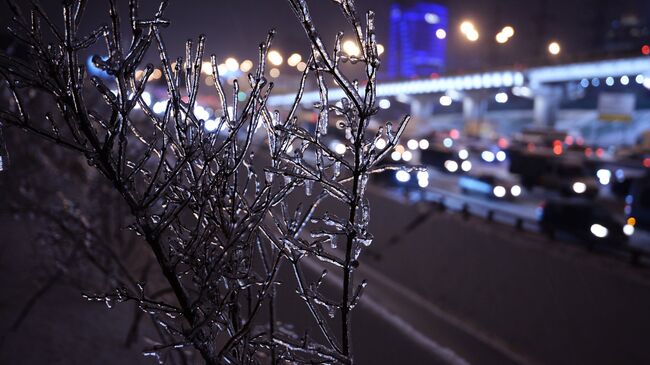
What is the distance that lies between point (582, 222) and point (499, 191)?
21.9ft

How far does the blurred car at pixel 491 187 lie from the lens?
20.7m

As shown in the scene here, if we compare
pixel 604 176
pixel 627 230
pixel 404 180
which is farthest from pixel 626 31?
pixel 627 230

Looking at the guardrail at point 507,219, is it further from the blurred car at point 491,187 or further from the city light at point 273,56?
the city light at point 273,56

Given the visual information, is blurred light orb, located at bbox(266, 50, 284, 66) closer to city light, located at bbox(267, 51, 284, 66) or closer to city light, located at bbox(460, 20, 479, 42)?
city light, located at bbox(267, 51, 284, 66)

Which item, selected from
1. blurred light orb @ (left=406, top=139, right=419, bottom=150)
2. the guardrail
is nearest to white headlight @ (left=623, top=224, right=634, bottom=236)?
the guardrail

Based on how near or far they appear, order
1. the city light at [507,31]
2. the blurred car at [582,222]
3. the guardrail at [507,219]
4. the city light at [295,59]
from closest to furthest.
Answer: the city light at [295,59]
the guardrail at [507,219]
the blurred car at [582,222]
the city light at [507,31]

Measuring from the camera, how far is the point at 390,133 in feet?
9.31

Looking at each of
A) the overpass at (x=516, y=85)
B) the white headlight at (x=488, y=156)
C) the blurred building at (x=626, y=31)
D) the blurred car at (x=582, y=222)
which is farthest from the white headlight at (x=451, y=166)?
the blurred building at (x=626, y=31)

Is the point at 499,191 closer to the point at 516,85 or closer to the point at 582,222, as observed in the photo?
the point at 582,222

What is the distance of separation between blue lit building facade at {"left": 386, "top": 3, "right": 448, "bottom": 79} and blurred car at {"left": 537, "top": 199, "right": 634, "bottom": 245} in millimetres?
108889

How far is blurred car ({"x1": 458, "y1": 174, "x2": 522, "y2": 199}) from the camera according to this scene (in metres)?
20.7

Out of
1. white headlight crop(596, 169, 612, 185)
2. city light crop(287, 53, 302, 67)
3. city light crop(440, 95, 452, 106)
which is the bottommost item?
white headlight crop(596, 169, 612, 185)

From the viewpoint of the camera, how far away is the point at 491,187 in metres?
20.8

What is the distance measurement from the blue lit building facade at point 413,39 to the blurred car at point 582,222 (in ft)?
357
